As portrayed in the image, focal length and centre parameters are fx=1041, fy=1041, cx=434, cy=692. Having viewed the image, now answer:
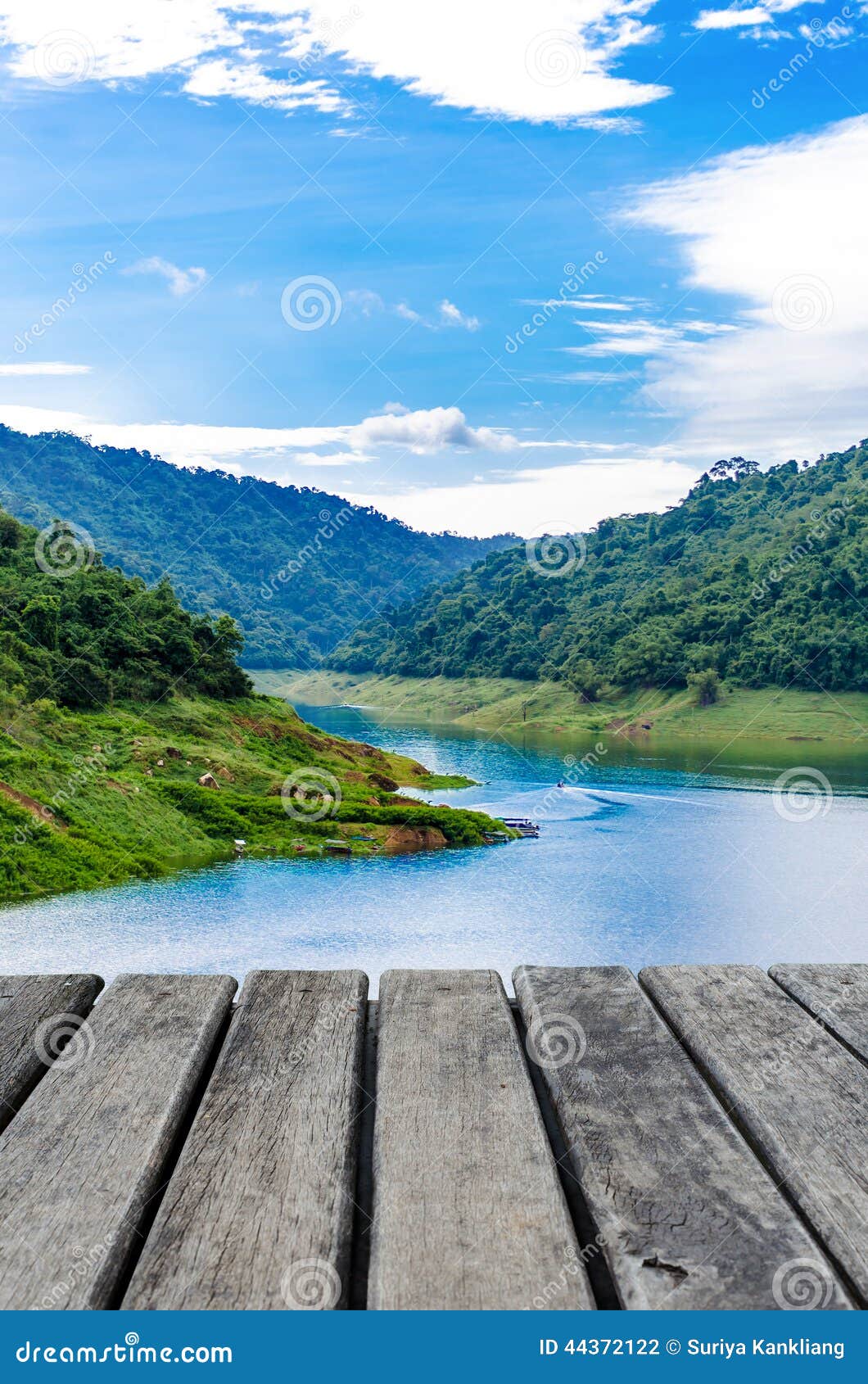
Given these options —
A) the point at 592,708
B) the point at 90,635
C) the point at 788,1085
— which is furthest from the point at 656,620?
the point at 788,1085

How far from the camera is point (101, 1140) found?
83cm

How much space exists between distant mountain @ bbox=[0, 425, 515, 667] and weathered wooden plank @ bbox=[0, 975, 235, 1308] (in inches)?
1130

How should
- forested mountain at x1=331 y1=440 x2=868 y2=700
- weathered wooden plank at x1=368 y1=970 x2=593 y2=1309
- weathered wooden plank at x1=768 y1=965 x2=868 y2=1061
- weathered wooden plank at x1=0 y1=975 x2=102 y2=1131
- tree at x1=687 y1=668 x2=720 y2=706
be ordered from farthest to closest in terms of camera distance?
forested mountain at x1=331 y1=440 x2=868 y2=700 → tree at x1=687 y1=668 x2=720 y2=706 → weathered wooden plank at x1=768 y1=965 x2=868 y2=1061 → weathered wooden plank at x1=0 y1=975 x2=102 y2=1131 → weathered wooden plank at x1=368 y1=970 x2=593 y2=1309

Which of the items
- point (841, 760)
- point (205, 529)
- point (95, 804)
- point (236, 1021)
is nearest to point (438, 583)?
point (205, 529)

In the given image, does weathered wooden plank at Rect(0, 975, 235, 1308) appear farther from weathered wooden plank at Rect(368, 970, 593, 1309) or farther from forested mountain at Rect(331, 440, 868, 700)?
forested mountain at Rect(331, 440, 868, 700)

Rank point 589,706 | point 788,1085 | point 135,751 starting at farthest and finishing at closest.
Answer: point 589,706 → point 135,751 → point 788,1085

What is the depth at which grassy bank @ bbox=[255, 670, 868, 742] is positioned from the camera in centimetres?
3669

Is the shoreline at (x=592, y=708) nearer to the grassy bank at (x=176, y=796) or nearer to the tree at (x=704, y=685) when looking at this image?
the tree at (x=704, y=685)

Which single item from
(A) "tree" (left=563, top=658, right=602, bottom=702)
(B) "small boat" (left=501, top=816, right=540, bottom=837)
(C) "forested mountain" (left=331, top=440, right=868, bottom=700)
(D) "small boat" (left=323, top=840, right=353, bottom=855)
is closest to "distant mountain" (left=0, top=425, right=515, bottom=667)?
(C) "forested mountain" (left=331, top=440, right=868, bottom=700)

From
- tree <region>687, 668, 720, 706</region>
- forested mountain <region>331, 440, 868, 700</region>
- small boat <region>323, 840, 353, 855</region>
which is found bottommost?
small boat <region>323, 840, 353, 855</region>

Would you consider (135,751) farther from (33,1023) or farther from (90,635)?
(33,1023)

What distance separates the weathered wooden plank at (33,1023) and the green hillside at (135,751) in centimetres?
1205

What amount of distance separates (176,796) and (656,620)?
95.3 feet

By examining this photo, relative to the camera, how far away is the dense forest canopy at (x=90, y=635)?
15180 millimetres
